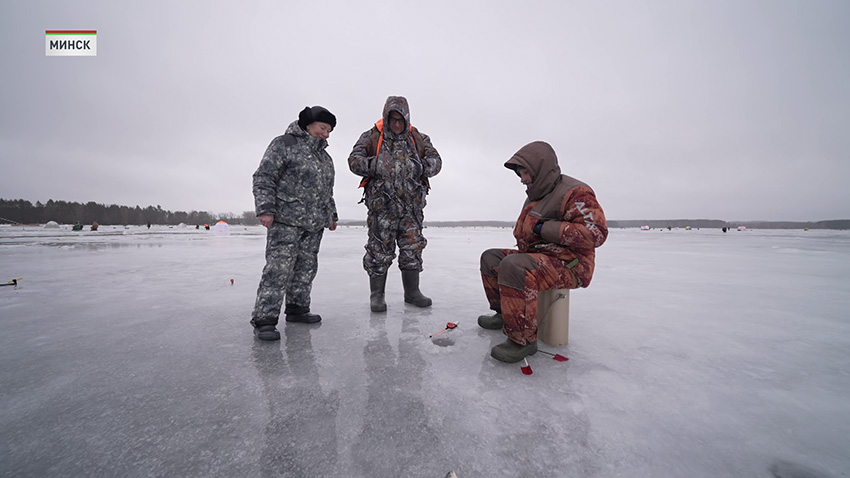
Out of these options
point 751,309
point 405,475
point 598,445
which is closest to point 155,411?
point 405,475

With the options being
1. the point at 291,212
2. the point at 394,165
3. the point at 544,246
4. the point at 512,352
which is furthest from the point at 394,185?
the point at 512,352

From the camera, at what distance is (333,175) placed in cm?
322

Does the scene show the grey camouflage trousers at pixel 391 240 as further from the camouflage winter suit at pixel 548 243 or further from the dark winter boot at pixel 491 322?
the camouflage winter suit at pixel 548 243

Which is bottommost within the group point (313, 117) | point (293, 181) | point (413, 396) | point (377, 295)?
point (413, 396)

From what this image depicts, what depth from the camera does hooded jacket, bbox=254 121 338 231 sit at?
2670 millimetres

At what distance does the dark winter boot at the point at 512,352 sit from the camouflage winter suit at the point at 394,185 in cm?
165

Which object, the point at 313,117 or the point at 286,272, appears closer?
the point at 286,272

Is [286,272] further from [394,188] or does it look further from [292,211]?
[394,188]

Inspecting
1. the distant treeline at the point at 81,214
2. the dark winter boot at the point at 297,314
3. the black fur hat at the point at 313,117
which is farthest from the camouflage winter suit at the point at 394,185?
the distant treeline at the point at 81,214

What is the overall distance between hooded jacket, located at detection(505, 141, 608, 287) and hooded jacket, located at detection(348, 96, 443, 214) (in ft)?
3.99

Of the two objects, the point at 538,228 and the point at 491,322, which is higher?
the point at 538,228

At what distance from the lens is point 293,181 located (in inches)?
110

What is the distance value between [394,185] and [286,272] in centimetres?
141

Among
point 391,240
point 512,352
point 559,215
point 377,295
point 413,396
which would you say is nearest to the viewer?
point 413,396
